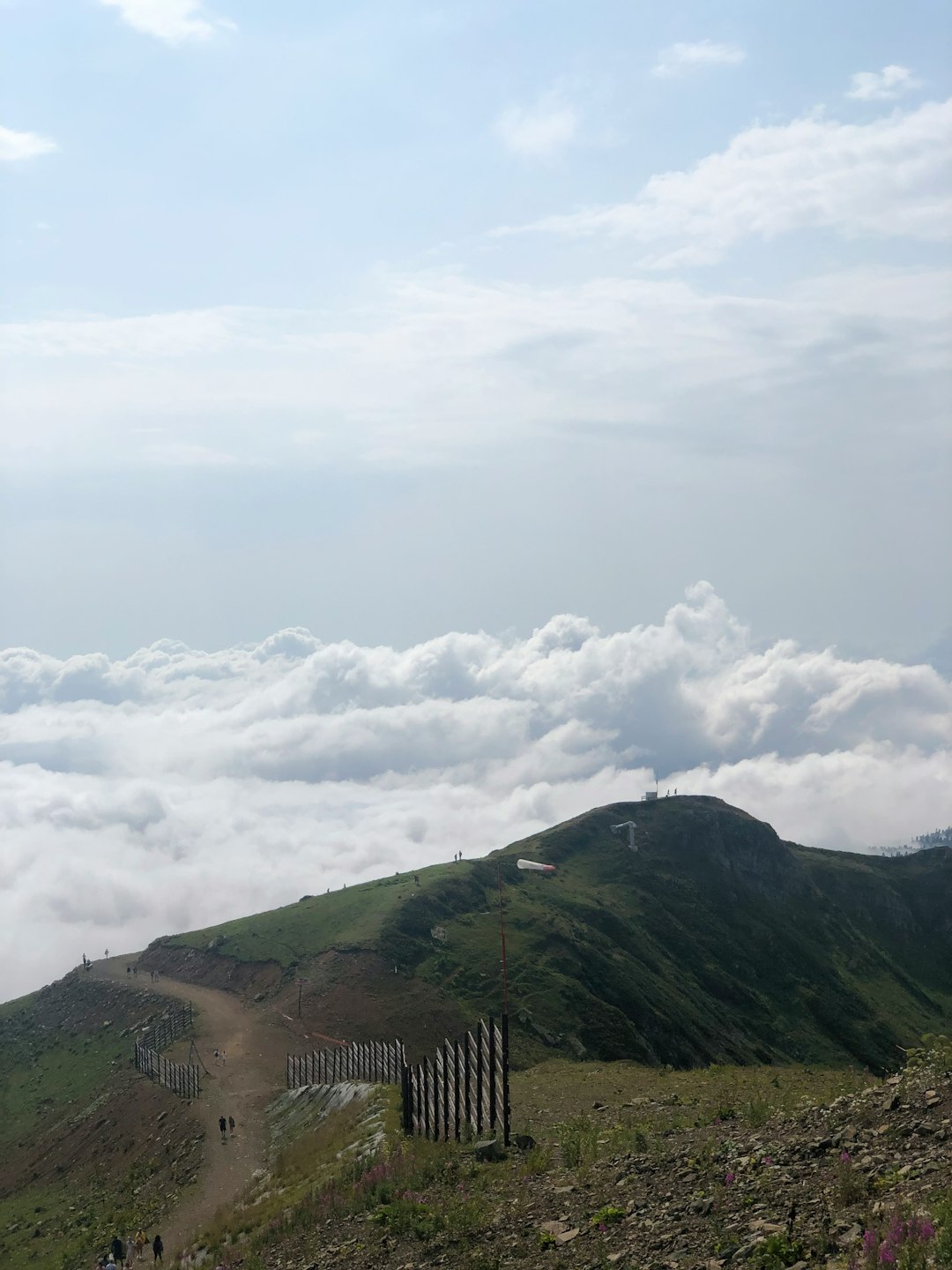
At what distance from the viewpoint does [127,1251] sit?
3541 cm

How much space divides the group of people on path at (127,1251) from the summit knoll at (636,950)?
3440 centimetres

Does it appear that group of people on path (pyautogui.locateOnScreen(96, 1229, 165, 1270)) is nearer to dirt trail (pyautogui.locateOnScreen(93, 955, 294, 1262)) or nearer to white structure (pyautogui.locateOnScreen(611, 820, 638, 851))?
dirt trail (pyautogui.locateOnScreen(93, 955, 294, 1262))

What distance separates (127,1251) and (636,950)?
8658 centimetres

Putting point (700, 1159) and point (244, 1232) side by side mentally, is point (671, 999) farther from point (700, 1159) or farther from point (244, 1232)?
point (700, 1159)

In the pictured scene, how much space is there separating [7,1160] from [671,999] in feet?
218

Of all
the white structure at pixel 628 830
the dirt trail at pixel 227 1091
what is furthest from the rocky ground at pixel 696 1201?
the white structure at pixel 628 830

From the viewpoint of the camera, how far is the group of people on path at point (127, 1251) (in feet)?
107

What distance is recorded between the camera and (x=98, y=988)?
326ft

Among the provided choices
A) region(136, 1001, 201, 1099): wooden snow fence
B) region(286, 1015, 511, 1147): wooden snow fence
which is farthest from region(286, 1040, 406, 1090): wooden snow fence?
region(136, 1001, 201, 1099): wooden snow fence

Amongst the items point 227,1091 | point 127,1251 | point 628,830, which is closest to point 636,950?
point 628,830

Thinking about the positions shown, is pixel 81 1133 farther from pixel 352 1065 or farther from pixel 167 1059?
pixel 352 1065

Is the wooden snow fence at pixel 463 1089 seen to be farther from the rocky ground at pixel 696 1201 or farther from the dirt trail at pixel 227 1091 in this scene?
the dirt trail at pixel 227 1091

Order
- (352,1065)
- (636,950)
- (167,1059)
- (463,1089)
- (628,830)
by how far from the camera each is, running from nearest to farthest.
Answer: (463,1089)
(352,1065)
(167,1059)
(636,950)
(628,830)

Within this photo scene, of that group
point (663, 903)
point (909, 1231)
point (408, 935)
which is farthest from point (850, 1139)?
point (663, 903)
